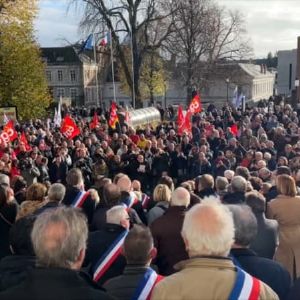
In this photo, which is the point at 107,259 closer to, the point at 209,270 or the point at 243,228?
the point at 243,228

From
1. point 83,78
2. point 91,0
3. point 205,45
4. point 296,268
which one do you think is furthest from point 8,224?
point 83,78

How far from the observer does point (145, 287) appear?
11.4 feet

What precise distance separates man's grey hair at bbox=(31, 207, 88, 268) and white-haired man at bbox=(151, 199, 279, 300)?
0.51 meters

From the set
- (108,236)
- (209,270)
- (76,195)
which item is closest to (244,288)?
(209,270)

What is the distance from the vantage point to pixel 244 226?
3.72 m

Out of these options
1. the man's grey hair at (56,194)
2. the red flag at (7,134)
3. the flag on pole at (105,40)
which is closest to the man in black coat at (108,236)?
the man's grey hair at (56,194)

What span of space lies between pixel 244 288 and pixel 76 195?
4.73 meters

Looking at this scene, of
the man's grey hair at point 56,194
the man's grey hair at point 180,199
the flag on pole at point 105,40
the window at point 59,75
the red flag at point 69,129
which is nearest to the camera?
the man's grey hair at point 180,199

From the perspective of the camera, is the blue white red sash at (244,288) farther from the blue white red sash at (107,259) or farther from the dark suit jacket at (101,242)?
the dark suit jacket at (101,242)

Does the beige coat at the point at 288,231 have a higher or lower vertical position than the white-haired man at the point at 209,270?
lower

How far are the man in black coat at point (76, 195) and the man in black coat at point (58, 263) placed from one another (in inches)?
168

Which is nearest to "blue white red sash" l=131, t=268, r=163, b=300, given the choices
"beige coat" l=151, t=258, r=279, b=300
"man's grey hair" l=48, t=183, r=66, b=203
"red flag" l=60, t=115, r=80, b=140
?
"beige coat" l=151, t=258, r=279, b=300

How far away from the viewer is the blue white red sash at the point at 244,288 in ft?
9.30

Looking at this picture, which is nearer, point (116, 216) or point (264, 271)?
point (264, 271)
